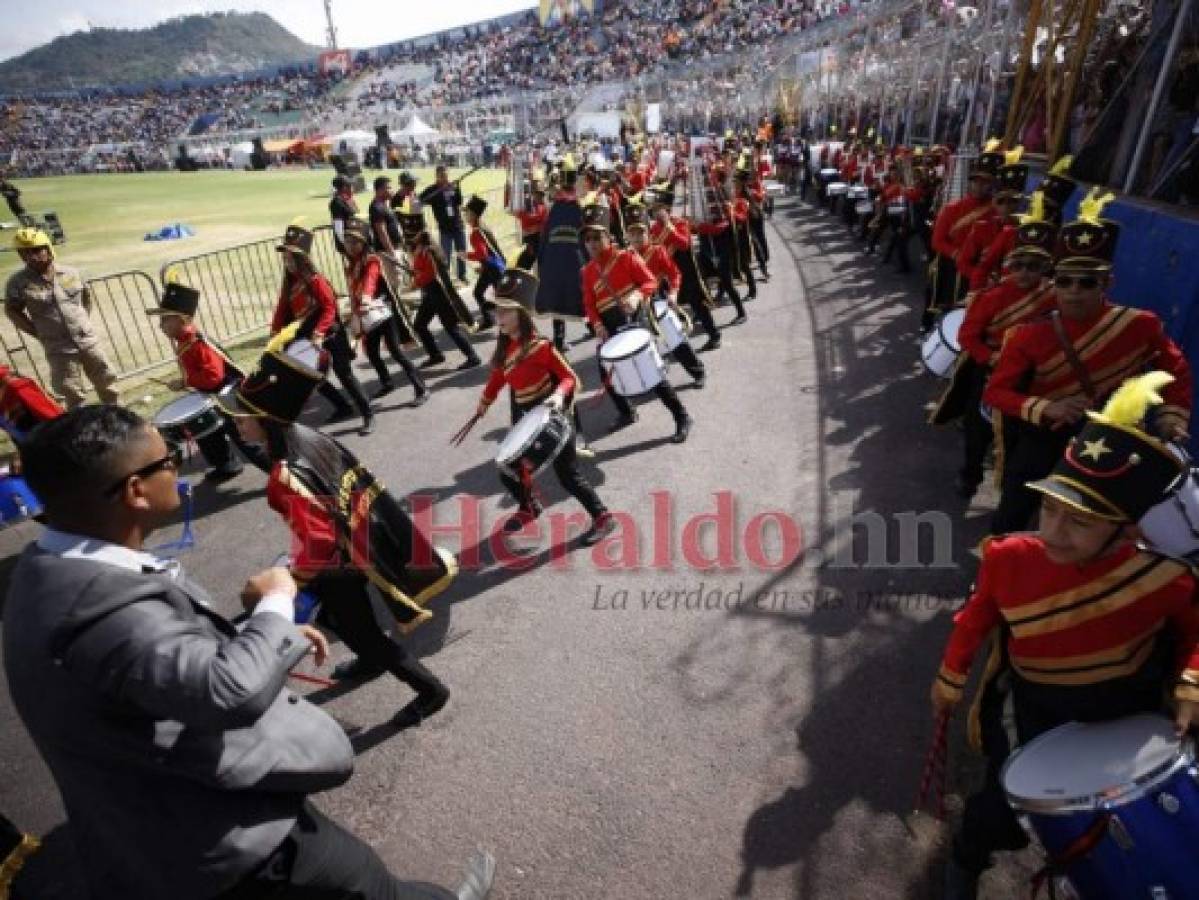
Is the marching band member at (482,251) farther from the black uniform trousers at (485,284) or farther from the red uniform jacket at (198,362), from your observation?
the red uniform jacket at (198,362)

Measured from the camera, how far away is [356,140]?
50969 mm

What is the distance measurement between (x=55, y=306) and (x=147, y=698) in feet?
27.1

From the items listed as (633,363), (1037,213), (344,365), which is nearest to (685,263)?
(633,363)

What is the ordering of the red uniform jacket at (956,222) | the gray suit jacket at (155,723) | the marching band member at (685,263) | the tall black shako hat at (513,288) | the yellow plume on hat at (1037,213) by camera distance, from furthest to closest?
1. the marching band member at (685,263)
2. the red uniform jacket at (956,222)
3. the tall black shako hat at (513,288)
4. the yellow plume on hat at (1037,213)
5. the gray suit jacket at (155,723)

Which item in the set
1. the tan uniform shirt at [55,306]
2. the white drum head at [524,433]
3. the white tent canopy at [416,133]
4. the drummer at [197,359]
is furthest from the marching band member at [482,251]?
the white tent canopy at [416,133]

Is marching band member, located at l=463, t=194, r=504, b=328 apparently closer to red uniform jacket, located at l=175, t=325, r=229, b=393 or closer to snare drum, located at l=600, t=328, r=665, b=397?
snare drum, located at l=600, t=328, r=665, b=397

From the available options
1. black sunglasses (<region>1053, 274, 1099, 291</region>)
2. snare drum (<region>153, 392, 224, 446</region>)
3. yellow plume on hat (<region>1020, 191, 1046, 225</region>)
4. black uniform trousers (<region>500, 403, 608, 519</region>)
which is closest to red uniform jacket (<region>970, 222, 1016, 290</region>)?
yellow plume on hat (<region>1020, 191, 1046, 225</region>)

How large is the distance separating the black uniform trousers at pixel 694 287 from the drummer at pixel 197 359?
5.65m

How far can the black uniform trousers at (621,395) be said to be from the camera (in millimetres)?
6797

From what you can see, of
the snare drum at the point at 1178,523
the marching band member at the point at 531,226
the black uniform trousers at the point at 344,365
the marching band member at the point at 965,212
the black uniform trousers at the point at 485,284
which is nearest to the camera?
the snare drum at the point at 1178,523

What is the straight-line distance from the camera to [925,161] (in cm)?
1292

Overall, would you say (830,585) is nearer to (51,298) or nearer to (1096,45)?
(51,298)

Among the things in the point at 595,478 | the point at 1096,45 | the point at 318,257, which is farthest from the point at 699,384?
the point at 318,257

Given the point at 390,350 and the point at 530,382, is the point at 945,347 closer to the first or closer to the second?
the point at 530,382
